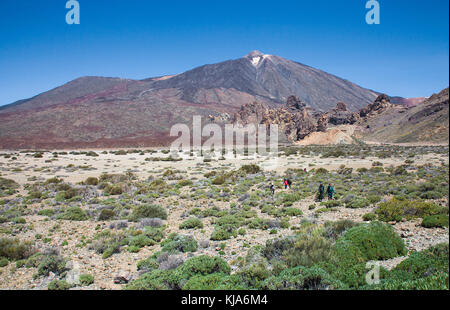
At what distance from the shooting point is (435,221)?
748 cm

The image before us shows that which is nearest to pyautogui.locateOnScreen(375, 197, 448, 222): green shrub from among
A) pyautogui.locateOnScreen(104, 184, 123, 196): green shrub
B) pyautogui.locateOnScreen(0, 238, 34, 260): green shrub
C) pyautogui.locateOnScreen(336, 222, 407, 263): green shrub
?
pyautogui.locateOnScreen(336, 222, 407, 263): green shrub

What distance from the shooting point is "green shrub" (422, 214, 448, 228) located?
7.40m

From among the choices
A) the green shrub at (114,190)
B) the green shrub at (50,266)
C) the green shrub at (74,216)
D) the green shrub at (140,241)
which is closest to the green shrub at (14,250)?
the green shrub at (50,266)

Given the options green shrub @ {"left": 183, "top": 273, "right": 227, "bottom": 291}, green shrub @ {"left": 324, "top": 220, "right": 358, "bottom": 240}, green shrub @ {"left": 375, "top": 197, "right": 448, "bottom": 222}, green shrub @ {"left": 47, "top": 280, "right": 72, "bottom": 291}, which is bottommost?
green shrub @ {"left": 47, "top": 280, "right": 72, "bottom": 291}

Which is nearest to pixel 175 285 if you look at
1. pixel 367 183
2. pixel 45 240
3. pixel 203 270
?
pixel 203 270

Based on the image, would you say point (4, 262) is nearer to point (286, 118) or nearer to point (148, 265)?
point (148, 265)

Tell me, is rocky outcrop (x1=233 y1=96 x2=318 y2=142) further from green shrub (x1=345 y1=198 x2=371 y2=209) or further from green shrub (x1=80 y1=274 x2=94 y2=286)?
green shrub (x1=80 y1=274 x2=94 y2=286)

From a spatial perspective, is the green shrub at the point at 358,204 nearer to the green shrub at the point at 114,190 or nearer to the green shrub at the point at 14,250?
the green shrub at the point at 14,250

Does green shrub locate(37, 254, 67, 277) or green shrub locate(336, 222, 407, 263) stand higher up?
green shrub locate(336, 222, 407, 263)

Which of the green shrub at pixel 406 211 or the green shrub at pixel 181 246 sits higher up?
the green shrub at pixel 406 211

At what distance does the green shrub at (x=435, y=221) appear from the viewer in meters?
7.40

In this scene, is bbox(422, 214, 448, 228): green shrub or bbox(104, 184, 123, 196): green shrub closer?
bbox(422, 214, 448, 228): green shrub

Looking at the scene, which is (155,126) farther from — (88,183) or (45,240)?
(45,240)

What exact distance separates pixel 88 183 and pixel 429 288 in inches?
846
